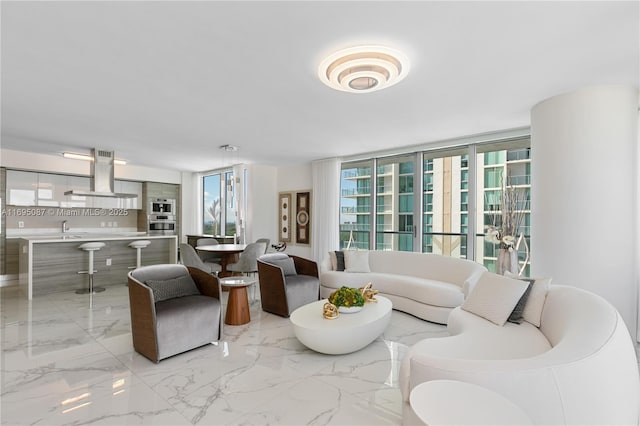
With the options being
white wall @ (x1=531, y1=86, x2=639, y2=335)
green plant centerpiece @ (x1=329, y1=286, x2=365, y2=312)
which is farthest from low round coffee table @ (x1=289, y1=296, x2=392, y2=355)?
white wall @ (x1=531, y1=86, x2=639, y2=335)

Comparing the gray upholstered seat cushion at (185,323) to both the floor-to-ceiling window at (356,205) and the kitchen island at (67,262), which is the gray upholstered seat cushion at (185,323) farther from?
the floor-to-ceiling window at (356,205)

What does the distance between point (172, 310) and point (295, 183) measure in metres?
5.23

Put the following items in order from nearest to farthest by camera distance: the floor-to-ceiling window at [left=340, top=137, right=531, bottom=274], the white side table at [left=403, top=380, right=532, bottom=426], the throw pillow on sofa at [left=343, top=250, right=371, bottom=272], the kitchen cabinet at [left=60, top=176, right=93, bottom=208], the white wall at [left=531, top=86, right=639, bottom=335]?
the white side table at [left=403, top=380, right=532, bottom=426]
the white wall at [left=531, top=86, right=639, bottom=335]
the floor-to-ceiling window at [left=340, top=137, right=531, bottom=274]
the throw pillow on sofa at [left=343, top=250, right=371, bottom=272]
the kitchen cabinet at [left=60, top=176, right=93, bottom=208]

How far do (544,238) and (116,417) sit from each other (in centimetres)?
406

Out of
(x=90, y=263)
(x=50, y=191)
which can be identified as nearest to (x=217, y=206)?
(x=50, y=191)

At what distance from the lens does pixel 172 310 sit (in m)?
2.94

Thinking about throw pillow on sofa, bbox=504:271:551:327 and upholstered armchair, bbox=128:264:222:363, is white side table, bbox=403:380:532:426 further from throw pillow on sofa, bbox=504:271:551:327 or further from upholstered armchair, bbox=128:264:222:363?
upholstered armchair, bbox=128:264:222:363

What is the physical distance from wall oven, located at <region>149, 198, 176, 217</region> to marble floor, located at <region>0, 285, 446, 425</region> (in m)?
4.72

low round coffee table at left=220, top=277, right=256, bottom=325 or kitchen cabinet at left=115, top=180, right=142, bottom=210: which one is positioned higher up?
kitchen cabinet at left=115, top=180, right=142, bottom=210

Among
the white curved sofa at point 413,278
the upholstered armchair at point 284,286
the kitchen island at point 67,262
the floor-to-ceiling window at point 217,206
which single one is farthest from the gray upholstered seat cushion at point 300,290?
the floor-to-ceiling window at point 217,206

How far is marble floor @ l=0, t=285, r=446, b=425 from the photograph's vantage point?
2.08 metres

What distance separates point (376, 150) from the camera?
243 inches

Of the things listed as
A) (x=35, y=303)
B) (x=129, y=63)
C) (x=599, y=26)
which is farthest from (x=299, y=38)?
→ (x=35, y=303)

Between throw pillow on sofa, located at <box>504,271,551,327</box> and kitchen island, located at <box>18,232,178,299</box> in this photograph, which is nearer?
throw pillow on sofa, located at <box>504,271,551,327</box>
